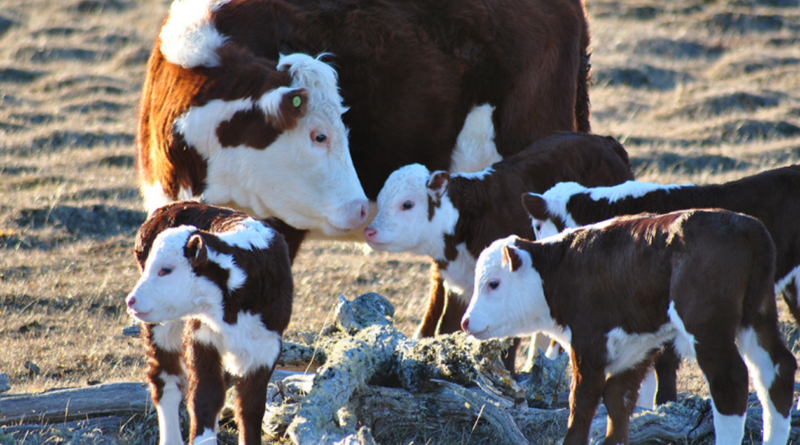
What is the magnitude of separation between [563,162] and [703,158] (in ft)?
26.2

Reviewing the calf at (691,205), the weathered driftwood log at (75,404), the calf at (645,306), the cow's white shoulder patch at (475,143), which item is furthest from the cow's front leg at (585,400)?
the cow's white shoulder patch at (475,143)

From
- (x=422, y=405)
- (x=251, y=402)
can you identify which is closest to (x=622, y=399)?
(x=422, y=405)

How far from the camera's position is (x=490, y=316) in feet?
15.3

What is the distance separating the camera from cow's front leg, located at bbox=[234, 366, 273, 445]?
4234mm

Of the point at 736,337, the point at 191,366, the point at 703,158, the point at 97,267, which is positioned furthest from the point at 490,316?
the point at 703,158

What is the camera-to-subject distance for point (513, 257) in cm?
457

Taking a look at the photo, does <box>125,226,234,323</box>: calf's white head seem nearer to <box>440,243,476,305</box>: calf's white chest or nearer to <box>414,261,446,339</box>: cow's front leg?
<box>440,243,476,305</box>: calf's white chest

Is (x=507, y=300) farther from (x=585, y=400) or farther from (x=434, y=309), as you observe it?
(x=434, y=309)

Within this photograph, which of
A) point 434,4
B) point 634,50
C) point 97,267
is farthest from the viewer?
point 634,50

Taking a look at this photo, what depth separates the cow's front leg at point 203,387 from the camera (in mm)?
4168

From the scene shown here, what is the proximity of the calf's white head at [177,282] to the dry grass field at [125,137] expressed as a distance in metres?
2.21

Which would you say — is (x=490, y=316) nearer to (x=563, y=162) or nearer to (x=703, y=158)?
(x=563, y=162)

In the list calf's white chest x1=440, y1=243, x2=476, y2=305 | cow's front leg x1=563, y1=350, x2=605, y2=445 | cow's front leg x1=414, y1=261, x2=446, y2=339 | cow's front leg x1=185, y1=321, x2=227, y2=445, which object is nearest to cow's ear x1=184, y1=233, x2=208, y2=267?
cow's front leg x1=185, y1=321, x2=227, y2=445

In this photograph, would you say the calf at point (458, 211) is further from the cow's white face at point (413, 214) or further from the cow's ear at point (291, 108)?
the cow's ear at point (291, 108)
